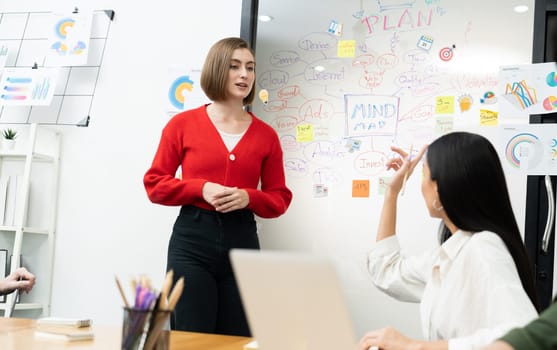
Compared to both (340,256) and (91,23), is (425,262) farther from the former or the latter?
(91,23)

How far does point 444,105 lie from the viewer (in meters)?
2.88

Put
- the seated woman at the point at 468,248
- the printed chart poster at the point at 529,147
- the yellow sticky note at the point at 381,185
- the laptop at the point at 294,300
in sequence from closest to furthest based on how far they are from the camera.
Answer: the laptop at the point at 294,300 < the seated woman at the point at 468,248 < the printed chart poster at the point at 529,147 < the yellow sticky note at the point at 381,185

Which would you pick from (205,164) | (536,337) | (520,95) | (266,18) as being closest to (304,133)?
(266,18)

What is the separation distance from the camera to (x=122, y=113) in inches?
127

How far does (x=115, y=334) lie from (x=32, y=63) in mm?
2334

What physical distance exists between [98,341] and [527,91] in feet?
7.38

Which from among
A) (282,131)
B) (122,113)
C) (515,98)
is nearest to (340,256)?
(282,131)

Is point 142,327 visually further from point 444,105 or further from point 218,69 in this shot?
point 444,105

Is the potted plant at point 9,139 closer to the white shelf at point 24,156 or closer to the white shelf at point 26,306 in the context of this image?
the white shelf at point 24,156

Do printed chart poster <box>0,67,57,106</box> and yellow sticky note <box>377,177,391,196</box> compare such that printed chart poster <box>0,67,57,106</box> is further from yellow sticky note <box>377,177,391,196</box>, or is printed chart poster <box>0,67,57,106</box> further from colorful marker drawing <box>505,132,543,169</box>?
colorful marker drawing <box>505,132,543,169</box>

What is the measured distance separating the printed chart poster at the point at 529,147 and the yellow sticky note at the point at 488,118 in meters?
0.07

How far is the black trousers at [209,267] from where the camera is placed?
213 cm

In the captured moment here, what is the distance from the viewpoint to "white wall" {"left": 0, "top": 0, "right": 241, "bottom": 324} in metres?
3.14

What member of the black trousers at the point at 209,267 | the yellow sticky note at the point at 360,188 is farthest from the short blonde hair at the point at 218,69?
the yellow sticky note at the point at 360,188
